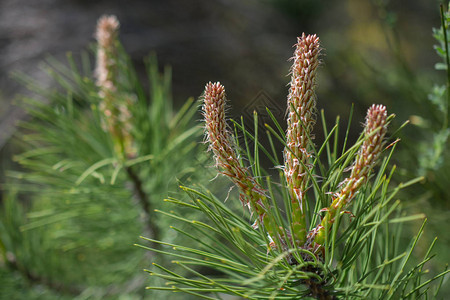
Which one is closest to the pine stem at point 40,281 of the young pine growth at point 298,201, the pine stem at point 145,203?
the pine stem at point 145,203

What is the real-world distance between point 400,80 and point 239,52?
2.57 feet

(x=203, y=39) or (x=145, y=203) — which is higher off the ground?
(x=203, y=39)

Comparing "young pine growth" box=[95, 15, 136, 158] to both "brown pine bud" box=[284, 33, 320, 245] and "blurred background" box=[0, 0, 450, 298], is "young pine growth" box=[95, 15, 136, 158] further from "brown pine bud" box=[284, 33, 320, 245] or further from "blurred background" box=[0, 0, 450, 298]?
"blurred background" box=[0, 0, 450, 298]

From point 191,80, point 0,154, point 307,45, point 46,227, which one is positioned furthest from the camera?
point 191,80

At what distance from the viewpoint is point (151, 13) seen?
1.49 meters

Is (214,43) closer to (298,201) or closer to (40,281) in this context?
(40,281)

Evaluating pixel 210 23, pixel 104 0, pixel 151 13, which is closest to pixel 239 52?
pixel 210 23

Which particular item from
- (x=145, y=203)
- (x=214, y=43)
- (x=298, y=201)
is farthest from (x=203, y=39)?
(x=298, y=201)

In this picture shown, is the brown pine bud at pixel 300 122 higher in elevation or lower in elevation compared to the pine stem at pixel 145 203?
higher

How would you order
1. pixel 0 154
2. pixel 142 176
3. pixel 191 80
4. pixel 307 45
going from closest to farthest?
pixel 307 45
pixel 142 176
pixel 0 154
pixel 191 80

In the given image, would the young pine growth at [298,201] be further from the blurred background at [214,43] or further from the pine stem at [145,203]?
the blurred background at [214,43]

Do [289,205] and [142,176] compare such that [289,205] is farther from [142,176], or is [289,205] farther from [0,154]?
[0,154]

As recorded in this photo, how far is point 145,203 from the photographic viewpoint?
25.7 inches

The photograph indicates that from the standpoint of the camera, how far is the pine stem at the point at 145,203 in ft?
2.02
